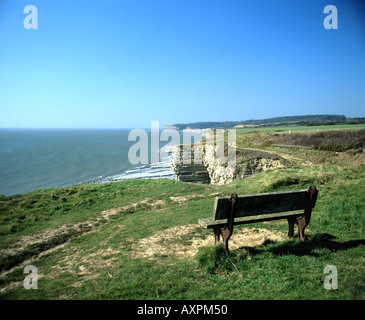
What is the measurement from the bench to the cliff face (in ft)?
43.2

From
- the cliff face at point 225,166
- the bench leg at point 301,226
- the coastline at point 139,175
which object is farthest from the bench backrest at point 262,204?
the coastline at point 139,175

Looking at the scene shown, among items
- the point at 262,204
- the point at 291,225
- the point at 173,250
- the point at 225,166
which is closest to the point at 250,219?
the point at 262,204

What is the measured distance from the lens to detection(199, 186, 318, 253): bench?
455cm

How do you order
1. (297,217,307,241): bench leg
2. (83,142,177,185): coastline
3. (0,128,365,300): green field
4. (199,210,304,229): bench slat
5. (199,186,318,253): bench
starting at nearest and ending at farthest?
1. (0,128,365,300): green field
2. (199,186,318,253): bench
3. (199,210,304,229): bench slat
4. (297,217,307,241): bench leg
5. (83,142,177,185): coastline

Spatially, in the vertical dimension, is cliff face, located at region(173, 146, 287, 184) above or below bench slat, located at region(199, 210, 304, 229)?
below

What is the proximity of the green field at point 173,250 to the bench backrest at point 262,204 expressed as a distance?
746 millimetres

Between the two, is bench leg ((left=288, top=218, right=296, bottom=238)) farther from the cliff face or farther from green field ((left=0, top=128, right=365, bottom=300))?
the cliff face

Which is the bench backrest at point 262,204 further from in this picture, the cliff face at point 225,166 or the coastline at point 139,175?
the coastline at point 139,175

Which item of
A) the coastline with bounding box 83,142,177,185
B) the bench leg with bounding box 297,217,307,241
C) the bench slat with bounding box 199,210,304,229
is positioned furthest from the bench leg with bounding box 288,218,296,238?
the coastline with bounding box 83,142,177,185

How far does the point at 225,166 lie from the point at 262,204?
17323mm

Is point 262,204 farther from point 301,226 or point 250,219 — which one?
point 301,226

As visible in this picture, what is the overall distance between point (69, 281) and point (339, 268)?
16.3ft

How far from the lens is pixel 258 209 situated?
187 inches

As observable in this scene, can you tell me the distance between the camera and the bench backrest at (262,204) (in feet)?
14.9
